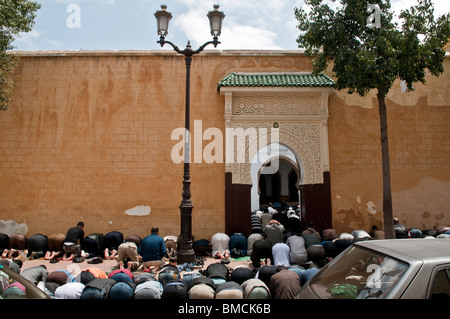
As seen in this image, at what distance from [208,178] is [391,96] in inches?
243

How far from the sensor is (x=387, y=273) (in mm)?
2287

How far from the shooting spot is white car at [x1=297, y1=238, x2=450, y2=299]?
204 centimetres

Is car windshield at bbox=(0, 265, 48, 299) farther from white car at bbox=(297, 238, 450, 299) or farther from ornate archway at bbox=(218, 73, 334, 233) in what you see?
ornate archway at bbox=(218, 73, 334, 233)

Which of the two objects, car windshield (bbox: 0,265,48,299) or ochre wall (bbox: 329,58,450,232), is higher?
ochre wall (bbox: 329,58,450,232)

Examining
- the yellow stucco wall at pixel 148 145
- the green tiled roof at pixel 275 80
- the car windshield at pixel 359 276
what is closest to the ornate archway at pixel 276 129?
the green tiled roof at pixel 275 80

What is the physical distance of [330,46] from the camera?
26.3ft

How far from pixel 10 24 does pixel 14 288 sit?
25.2 ft

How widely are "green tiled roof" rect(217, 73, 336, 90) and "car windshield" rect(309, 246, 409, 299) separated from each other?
733cm

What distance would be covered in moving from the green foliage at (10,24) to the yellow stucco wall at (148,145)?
0.96 meters

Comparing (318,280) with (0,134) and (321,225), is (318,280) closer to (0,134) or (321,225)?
(321,225)

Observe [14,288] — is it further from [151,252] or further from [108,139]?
[108,139]

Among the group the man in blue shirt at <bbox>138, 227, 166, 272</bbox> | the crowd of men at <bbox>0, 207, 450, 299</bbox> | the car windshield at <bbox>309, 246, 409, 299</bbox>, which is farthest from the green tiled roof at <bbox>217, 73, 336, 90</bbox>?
the car windshield at <bbox>309, 246, 409, 299</bbox>
